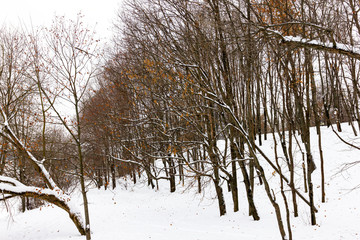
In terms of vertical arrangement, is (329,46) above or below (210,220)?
above

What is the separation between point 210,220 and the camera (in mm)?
10828

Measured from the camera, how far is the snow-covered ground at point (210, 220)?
26.7 feet

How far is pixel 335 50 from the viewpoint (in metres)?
4.36

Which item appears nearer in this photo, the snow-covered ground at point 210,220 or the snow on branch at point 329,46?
the snow on branch at point 329,46

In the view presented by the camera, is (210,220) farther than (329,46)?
Yes

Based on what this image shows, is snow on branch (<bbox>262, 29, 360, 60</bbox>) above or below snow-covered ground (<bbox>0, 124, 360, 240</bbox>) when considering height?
above

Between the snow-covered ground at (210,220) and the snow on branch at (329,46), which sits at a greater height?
the snow on branch at (329,46)

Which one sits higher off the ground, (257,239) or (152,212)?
(257,239)

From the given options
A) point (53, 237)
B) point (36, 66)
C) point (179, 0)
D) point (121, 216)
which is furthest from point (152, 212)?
point (179, 0)

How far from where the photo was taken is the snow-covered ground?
8133 millimetres

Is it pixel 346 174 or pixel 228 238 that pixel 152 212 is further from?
pixel 346 174

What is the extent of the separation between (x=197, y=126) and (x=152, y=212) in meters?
7.05

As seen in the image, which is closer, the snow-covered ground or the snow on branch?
the snow on branch

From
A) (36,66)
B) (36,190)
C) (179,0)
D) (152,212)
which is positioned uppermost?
(179,0)
